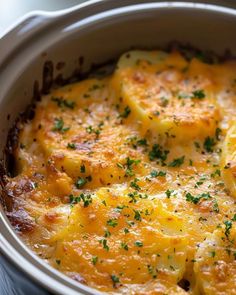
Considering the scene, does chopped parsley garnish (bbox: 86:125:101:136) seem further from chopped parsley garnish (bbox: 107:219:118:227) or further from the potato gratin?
chopped parsley garnish (bbox: 107:219:118:227)

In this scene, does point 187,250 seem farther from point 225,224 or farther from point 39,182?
point 39,182

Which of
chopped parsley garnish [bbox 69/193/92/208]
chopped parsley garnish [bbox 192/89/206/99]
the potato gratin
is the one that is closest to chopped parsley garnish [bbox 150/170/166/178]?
the potato gratin

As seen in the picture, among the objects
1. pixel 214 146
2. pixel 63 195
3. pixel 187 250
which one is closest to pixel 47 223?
pixel 63 195

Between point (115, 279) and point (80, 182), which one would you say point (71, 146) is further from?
point (115, 279)

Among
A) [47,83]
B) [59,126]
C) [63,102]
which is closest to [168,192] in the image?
[59,126]

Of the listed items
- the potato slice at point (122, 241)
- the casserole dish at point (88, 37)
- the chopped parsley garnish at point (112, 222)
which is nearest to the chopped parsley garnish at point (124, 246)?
the potato slice at point (122, 241)

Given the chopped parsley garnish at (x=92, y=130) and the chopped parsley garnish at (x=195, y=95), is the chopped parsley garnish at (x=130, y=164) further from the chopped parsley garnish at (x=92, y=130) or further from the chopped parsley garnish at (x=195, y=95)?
the chopped parsley garnish at (x=195, y=95)
